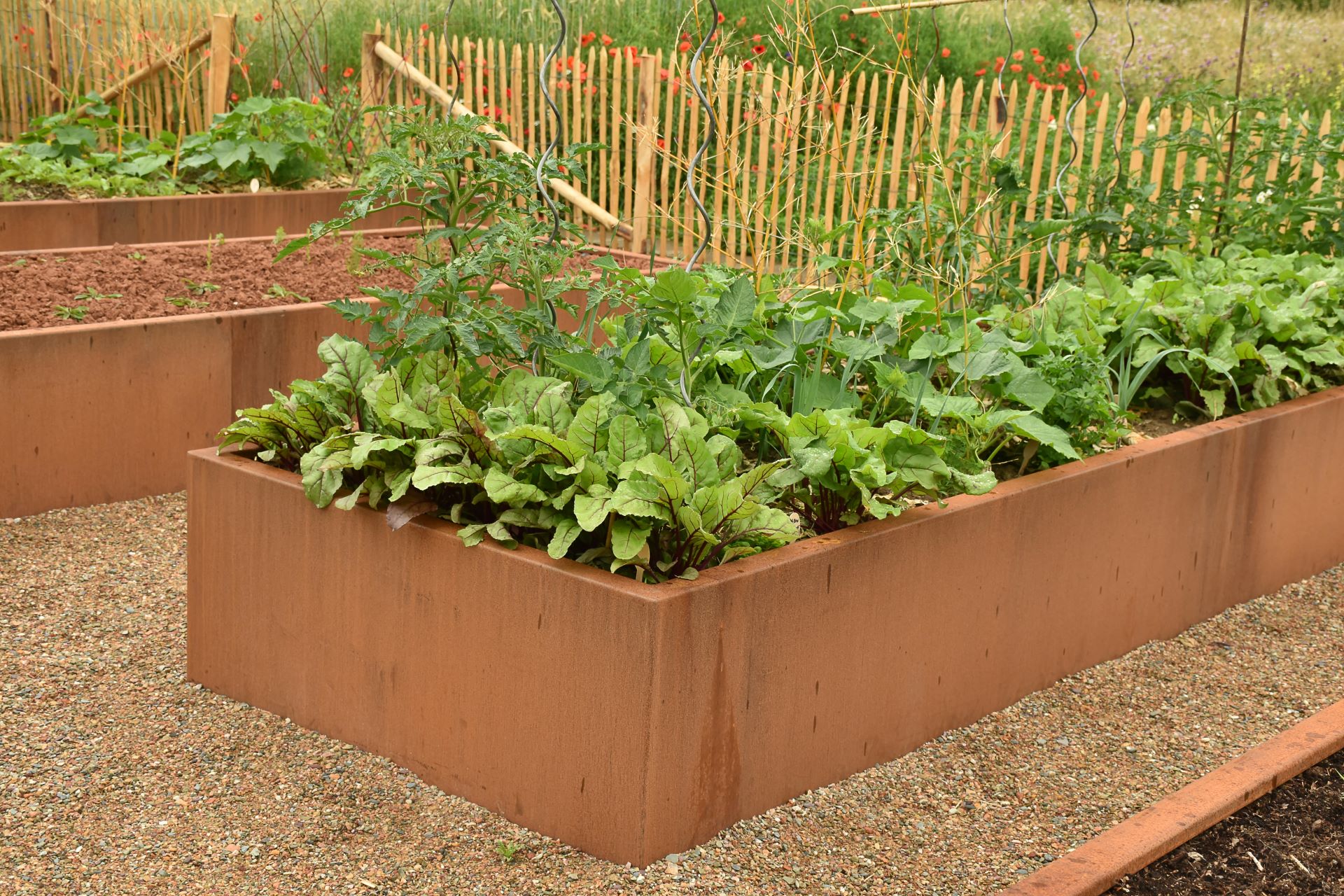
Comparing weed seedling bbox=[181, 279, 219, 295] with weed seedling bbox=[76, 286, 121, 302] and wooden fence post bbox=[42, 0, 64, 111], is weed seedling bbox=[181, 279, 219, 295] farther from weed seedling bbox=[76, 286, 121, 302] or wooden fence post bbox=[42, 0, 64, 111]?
wooden fence post bbox=[42, 0, 64, 111]

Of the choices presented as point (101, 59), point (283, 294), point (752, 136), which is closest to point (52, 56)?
point (101, 59)

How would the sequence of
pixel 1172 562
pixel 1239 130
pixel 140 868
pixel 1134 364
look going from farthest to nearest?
pixel 1239 130
pixel 1134 364
pixel 1172 562
pixel 140 868

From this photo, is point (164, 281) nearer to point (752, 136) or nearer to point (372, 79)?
point (752, 136)

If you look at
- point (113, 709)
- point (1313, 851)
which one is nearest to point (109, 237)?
point (113, 709)

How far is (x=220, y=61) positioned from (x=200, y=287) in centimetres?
476

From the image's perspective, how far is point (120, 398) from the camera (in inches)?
183

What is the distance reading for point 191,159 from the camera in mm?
8375

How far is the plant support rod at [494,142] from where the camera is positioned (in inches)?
357

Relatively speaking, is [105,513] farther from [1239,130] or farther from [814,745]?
[1239,130]

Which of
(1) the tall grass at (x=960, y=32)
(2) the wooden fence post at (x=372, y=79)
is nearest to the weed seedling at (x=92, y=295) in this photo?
(2) the wooden fence post at (x=372, y=79)

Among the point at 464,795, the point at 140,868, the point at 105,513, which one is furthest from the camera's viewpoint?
the point at 105,513

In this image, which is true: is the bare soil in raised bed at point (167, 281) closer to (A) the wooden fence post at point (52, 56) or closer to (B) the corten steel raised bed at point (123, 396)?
(B) the corten steel raised bed at point (123, 396)

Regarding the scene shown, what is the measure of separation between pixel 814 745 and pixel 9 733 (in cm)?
175

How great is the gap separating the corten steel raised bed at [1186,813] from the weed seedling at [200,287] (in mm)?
4166
